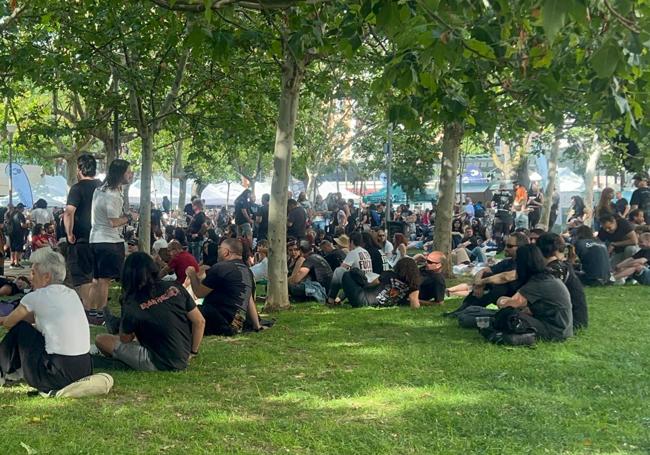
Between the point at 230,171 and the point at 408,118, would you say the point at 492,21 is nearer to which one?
the point at 408,118

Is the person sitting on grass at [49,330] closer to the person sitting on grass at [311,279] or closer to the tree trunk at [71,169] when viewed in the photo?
the person sitting on grass at [311,279]

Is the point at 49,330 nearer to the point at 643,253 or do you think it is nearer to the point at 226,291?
the point at 226,291

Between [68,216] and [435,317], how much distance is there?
479 cm

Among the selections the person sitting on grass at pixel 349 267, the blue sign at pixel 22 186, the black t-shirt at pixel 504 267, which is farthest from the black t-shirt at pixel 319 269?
the blue sign at pixel 22 186

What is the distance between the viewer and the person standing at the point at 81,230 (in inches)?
358

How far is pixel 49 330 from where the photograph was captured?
586 cm

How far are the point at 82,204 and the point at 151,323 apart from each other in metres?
3.04

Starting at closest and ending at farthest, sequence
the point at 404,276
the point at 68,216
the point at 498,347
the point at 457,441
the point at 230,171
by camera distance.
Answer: the point at 457,441
the point at 498,347
the point at 68,216
the point at 404,276
the point at 230,171

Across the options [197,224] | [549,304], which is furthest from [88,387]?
[197,224]

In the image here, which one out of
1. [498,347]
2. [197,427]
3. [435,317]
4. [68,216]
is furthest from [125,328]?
[435,317]

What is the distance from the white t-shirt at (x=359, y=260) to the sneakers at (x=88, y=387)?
6.04 meters

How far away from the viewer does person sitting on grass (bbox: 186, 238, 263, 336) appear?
8523mm

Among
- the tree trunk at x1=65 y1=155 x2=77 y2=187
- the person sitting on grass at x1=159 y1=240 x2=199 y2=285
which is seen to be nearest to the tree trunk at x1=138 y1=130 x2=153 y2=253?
the person sitting on grass at x1=159 y1=240 x2=199 y2=285

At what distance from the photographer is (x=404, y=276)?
11008 millimetres
